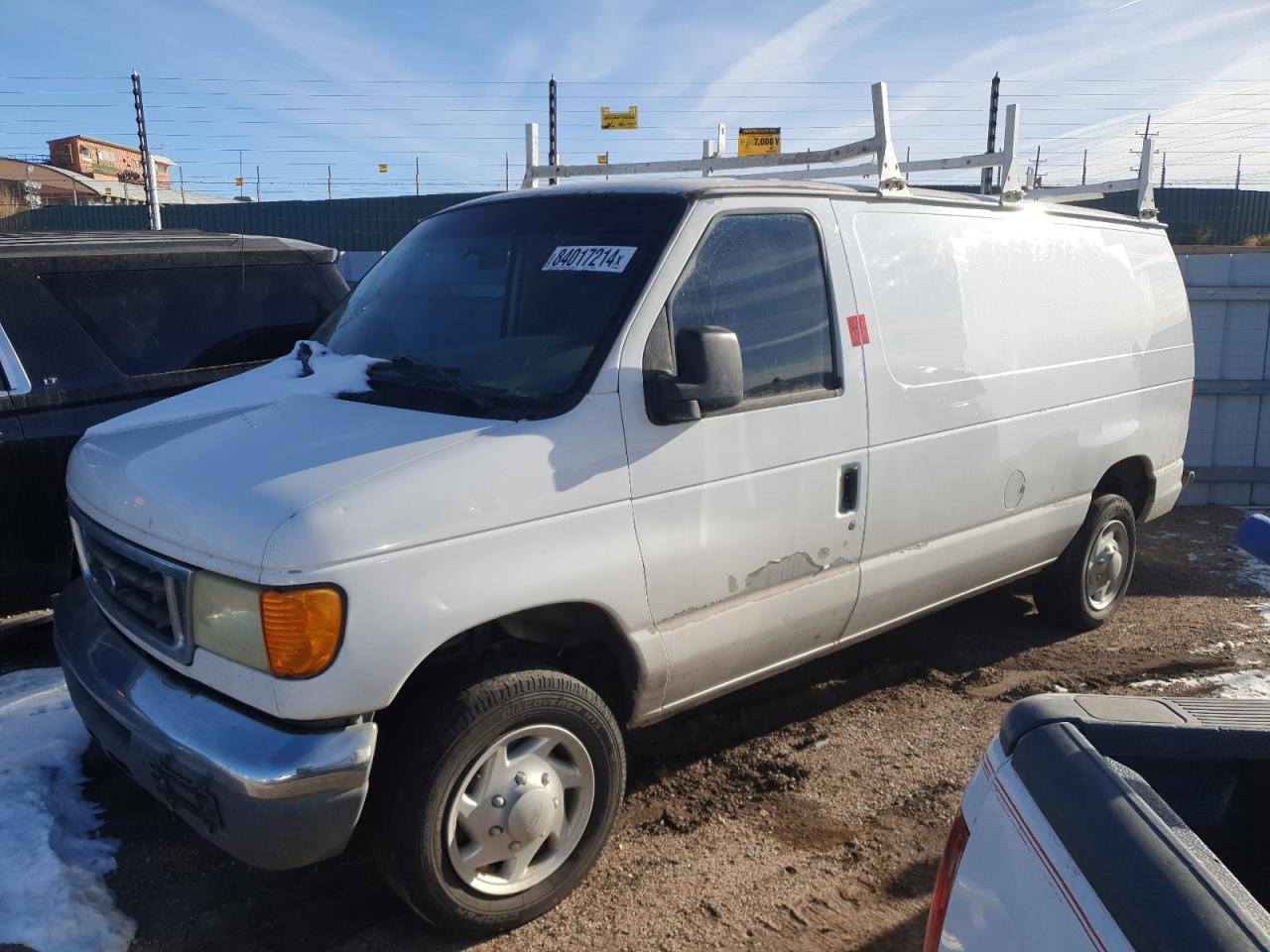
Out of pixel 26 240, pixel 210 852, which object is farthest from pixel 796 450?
pixel 26 240

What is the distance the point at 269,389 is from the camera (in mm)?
3449

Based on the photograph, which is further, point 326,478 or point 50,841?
point 50,841

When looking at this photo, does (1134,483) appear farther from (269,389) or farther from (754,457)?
(269,389)

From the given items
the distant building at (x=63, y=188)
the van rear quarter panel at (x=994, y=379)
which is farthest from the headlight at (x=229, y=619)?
the distant building at (x=63, y=188)

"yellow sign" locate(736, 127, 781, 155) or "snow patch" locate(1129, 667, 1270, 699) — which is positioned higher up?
"yellow sign" locate(736, 127, 781, 155)

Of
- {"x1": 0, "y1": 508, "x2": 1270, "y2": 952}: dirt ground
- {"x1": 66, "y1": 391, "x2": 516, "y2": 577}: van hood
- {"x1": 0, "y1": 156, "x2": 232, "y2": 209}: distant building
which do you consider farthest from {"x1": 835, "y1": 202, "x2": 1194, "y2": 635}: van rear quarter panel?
{"x1": 0, "y1": 156, "x2": 232, "y2": 209}: distant building

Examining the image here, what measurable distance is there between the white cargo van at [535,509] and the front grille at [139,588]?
15mm

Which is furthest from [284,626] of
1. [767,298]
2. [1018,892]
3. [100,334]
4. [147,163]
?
[147,163]

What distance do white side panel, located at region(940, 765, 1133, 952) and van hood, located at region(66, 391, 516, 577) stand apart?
1595 millimetres

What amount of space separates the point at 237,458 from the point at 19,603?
2750 mm

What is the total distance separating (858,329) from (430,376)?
63.1 inches

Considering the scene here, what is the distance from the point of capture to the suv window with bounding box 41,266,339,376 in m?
4.69

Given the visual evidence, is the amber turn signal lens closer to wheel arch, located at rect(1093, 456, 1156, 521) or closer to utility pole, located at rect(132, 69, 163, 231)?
wheel arch, located at rect(1093, 456, 1156, 521)

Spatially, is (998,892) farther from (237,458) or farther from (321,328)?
(321,328)
